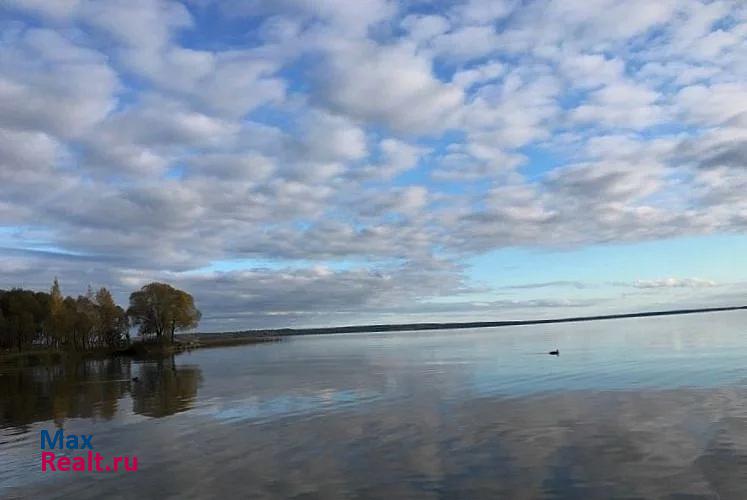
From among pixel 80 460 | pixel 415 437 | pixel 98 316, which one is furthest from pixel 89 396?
pixel 98 316

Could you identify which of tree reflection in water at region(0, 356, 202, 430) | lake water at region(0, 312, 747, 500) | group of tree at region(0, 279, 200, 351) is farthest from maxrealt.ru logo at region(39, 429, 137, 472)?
group of tree at region(0, 279, 200, 351)

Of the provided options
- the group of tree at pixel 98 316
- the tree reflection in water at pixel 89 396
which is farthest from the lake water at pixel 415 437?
the group of tree at pixel 98 316

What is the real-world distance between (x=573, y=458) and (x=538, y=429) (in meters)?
4.78

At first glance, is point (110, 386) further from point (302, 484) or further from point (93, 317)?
point (93, 317)

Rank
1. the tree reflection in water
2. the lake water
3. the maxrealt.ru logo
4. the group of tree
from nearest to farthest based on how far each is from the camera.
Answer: the lake water, the maxrealt.ru logo, the tree reflection in water, the group of tree

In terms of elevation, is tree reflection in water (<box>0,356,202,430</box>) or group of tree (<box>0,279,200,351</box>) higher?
group of tree (<box>0,279,200,351</box>)

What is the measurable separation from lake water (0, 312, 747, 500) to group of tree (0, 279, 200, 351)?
273 ft

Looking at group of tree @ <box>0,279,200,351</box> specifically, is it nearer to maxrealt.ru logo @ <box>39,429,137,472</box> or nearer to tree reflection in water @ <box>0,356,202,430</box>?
tree reflection in water @ <box>0,356,202,430</box>

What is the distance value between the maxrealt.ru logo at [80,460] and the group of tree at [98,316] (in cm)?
10235

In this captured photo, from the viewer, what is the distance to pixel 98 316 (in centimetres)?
12394

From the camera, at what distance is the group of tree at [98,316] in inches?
4747

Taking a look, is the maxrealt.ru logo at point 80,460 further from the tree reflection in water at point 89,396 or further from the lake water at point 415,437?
the tree reflection in water at point 89,396

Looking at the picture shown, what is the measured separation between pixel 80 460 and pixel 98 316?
110561 millimetres

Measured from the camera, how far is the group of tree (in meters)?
121
